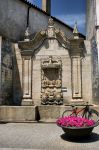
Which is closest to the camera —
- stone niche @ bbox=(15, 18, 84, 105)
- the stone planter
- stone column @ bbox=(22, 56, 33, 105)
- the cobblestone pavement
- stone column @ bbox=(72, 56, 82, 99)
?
the cobblestone pavement

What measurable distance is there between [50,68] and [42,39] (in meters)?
1.62

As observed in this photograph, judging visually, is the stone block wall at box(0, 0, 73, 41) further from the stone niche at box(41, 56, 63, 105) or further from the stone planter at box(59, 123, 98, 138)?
the stone planter at box(59, 123, 98, 138)

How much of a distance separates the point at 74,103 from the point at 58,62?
88.6 inches

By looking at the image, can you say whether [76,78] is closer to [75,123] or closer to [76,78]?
[76,78]

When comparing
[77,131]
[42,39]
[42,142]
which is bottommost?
[42,142]

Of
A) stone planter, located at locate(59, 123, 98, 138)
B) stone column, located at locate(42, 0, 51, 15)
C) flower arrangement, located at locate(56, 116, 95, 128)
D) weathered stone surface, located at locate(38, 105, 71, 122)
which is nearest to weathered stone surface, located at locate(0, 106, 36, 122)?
weathered stone surface, located at locate(38, 105, 71, 122)

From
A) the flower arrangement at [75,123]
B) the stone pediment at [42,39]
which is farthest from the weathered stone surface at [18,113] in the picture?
the flower arrangement at [75,123]

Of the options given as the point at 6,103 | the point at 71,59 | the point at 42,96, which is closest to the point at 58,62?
the point at 71,59

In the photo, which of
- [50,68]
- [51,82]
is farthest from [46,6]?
[51,82]

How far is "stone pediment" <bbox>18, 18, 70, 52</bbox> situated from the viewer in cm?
1464

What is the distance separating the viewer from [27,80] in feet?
48.3

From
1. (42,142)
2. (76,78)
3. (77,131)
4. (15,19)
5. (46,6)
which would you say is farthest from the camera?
(46,6)

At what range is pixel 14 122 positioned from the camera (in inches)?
490

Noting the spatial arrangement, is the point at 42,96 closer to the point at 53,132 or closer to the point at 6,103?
the point at 6,103
